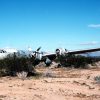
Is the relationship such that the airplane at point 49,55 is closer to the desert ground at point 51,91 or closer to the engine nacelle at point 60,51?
the engine nacelle at point 60,51

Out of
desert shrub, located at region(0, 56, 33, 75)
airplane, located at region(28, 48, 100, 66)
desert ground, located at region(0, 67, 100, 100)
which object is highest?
airplane, located at region(28, 48, 100, 66)

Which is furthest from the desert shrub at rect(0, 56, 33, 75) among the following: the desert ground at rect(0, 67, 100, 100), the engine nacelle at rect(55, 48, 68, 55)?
the engine nacelle at rect(55, 48, 68, 55)

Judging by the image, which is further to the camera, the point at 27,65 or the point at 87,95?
the point at 27,65

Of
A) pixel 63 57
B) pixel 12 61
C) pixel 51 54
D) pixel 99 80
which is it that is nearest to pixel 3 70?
pixel 12 61

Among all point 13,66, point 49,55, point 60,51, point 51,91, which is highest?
point 60,51

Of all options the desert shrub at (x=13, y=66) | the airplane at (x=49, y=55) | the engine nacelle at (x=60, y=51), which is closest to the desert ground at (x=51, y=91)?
the desert shrub at (x=13, y=66)

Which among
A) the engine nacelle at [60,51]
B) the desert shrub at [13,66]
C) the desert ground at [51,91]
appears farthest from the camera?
the engine nacelle at [60,51]

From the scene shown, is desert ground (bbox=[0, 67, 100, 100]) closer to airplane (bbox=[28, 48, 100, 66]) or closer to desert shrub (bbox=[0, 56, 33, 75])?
desert shrub (bbox=[0, 56, 33, 75])

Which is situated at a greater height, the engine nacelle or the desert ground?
the engine nacelle

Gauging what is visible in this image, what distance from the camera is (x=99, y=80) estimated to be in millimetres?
16938

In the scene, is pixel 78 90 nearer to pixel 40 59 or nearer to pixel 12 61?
pixel 12 61

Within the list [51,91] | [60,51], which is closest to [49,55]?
[60,51]

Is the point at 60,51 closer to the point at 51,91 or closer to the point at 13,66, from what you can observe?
the point at 13,66

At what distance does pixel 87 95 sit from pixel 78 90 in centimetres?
113
